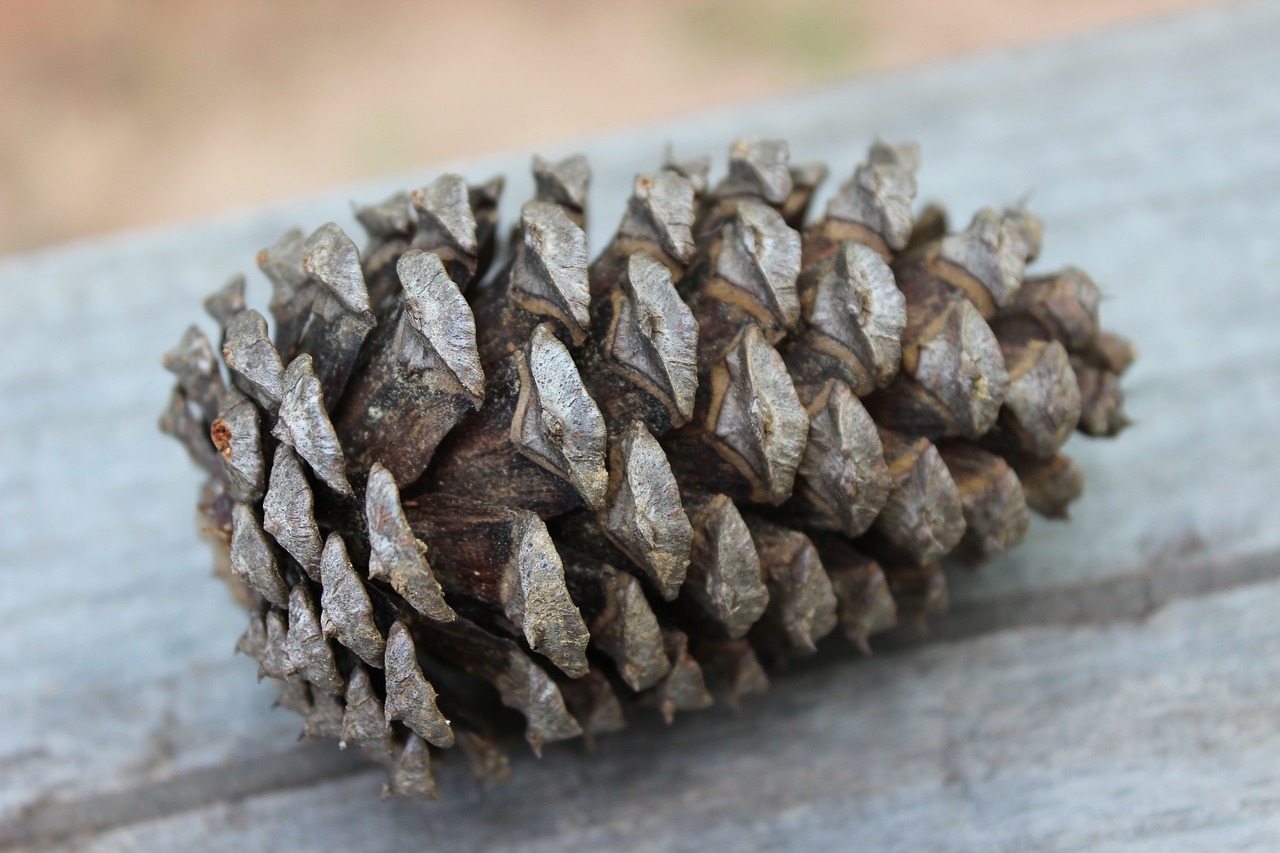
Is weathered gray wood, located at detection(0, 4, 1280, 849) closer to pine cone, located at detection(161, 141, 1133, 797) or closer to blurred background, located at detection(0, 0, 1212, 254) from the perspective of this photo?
pine cone, located at detection(161, 141, 1133, 797)

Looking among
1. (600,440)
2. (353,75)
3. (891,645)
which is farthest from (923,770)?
(353,75)

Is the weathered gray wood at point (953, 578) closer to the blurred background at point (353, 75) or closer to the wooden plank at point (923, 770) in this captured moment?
the wooden plank at point (923, 770)

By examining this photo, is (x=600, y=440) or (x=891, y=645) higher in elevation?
(x=600, y=440)

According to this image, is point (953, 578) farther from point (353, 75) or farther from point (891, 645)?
point (353, 75)

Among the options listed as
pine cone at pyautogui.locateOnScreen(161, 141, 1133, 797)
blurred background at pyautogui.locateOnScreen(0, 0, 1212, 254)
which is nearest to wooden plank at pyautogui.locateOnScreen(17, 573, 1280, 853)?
pine cone at pyautogui.locateOnScreen(161, 141, 1133, 797)

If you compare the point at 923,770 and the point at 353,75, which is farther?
the point at 353,75

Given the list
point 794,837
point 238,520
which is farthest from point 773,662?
point 238,520
